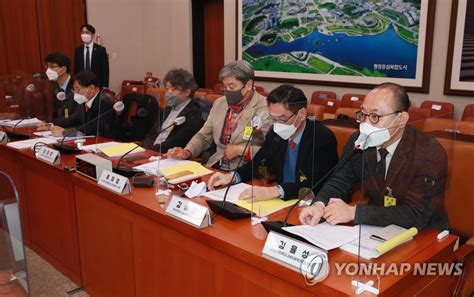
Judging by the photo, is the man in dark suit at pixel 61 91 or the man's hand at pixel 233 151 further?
the man in dark suit at pixel 61 91

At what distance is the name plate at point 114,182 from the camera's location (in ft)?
6.36

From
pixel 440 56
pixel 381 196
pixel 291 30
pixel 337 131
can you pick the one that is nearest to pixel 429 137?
pixel 381 196

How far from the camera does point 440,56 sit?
4473mm

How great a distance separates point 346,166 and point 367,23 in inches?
148

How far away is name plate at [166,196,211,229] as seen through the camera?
1567mm

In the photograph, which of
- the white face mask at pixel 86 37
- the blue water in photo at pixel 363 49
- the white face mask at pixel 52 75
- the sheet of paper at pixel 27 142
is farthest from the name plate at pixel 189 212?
the white face mask at pixel 86 37

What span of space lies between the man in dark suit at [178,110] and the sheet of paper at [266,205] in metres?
1.19

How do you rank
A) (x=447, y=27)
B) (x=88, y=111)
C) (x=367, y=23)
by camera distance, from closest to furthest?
(x=88, y=111), (x=447, y=27), (x=367, y=23)

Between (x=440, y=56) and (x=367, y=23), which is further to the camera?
(x=367, y=23)

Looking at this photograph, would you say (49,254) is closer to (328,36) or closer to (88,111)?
(88,111)

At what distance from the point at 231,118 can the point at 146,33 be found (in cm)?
603

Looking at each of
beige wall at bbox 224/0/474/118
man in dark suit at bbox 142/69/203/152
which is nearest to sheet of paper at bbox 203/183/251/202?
man in dark suit at bbox 142/69/203/152

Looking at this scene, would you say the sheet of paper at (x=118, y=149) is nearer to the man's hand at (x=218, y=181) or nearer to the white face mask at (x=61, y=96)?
the man's hand at (x=218, y=181)

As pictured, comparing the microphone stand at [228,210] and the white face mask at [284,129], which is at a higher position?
the white face mask at [284,129]
